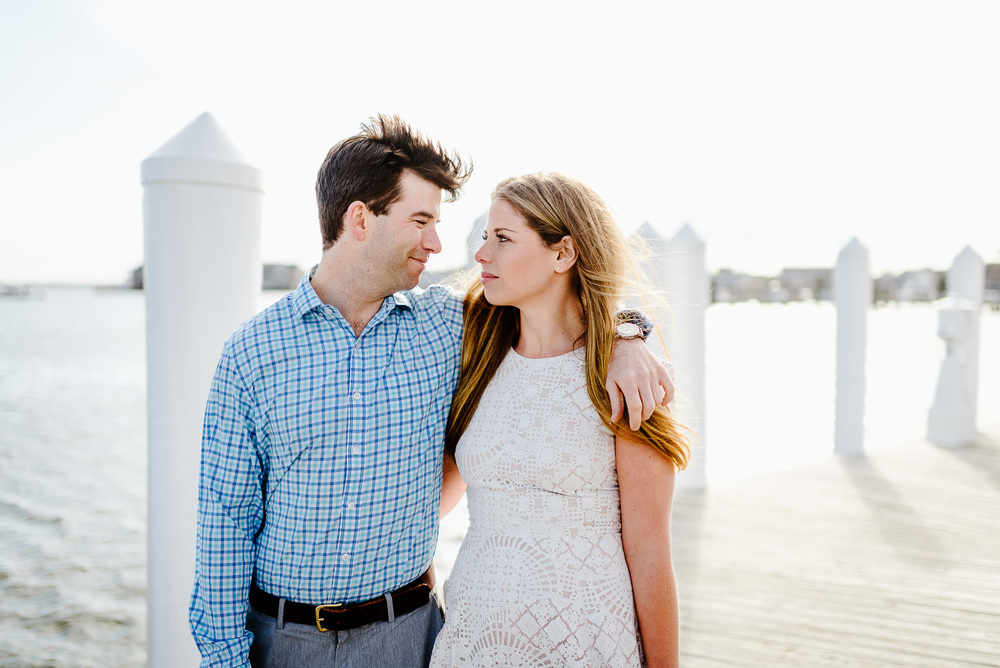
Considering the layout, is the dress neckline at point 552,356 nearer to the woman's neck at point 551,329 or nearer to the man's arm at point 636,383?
the woman's neck at point 551,329

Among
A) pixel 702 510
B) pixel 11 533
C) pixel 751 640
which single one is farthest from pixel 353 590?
pixel 11 533

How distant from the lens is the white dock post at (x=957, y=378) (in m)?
7.00

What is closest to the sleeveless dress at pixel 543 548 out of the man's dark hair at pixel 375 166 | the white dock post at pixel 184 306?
the man's dark hair at pixel 375 166

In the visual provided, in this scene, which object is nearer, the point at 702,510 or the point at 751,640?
the point at 751,640

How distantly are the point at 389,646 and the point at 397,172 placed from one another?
1.31 metres

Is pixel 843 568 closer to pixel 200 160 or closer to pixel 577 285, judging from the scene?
pixel 577 285

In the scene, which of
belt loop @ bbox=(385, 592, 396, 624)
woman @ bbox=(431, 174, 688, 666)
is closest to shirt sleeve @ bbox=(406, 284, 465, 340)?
woman @ bbox=(431, 174, 688, 666)

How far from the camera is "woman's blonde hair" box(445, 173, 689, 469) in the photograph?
184cm

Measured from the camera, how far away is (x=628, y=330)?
192cm

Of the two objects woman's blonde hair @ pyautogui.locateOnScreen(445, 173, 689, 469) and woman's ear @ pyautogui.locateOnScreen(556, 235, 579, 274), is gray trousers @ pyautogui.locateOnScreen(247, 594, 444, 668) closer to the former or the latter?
woman's blonde hair @ pyautogui.locateOnScreen(445, 173, 689, 469)

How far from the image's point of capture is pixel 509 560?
5.67 feet

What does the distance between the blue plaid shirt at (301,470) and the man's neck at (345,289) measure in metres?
0.09

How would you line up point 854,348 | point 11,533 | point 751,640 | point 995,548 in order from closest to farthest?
point 751,640
point 995,548
point 854,348
point 11,533

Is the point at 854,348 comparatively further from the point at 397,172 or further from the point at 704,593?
the point at 397,172
